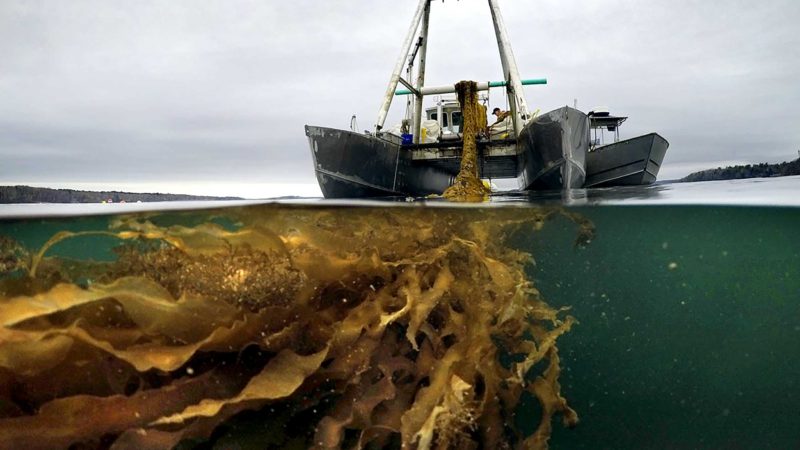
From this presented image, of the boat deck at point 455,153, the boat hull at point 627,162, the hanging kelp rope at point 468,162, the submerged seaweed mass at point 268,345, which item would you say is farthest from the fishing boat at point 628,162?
the submerged seaweed mass at point 268,345

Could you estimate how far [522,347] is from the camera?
2.92 meters

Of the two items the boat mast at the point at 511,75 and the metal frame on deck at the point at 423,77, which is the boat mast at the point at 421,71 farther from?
the boat mast at the point at 511,75

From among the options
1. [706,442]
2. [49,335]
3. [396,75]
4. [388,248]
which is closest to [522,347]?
[388,248]

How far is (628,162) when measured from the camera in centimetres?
1435

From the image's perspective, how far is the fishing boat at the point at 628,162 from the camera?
14.1 meters

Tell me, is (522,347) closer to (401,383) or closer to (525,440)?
(525,440)

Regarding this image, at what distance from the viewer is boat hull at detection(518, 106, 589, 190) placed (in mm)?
10621

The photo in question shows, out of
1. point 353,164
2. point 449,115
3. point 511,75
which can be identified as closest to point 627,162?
point 511,75

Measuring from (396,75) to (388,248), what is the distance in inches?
522

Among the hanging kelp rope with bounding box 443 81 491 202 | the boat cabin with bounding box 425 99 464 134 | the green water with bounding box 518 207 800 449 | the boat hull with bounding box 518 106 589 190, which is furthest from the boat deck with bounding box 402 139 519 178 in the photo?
the green water with bounding box 518 207 800 449

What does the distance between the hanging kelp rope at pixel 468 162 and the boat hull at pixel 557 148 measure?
5.59 feet

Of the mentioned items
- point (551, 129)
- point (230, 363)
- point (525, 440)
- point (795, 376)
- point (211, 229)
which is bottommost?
point (795, 376)

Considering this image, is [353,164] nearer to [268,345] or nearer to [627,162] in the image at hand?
[627,162]

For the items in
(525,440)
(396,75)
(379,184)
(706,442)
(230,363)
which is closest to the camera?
(230,363)
